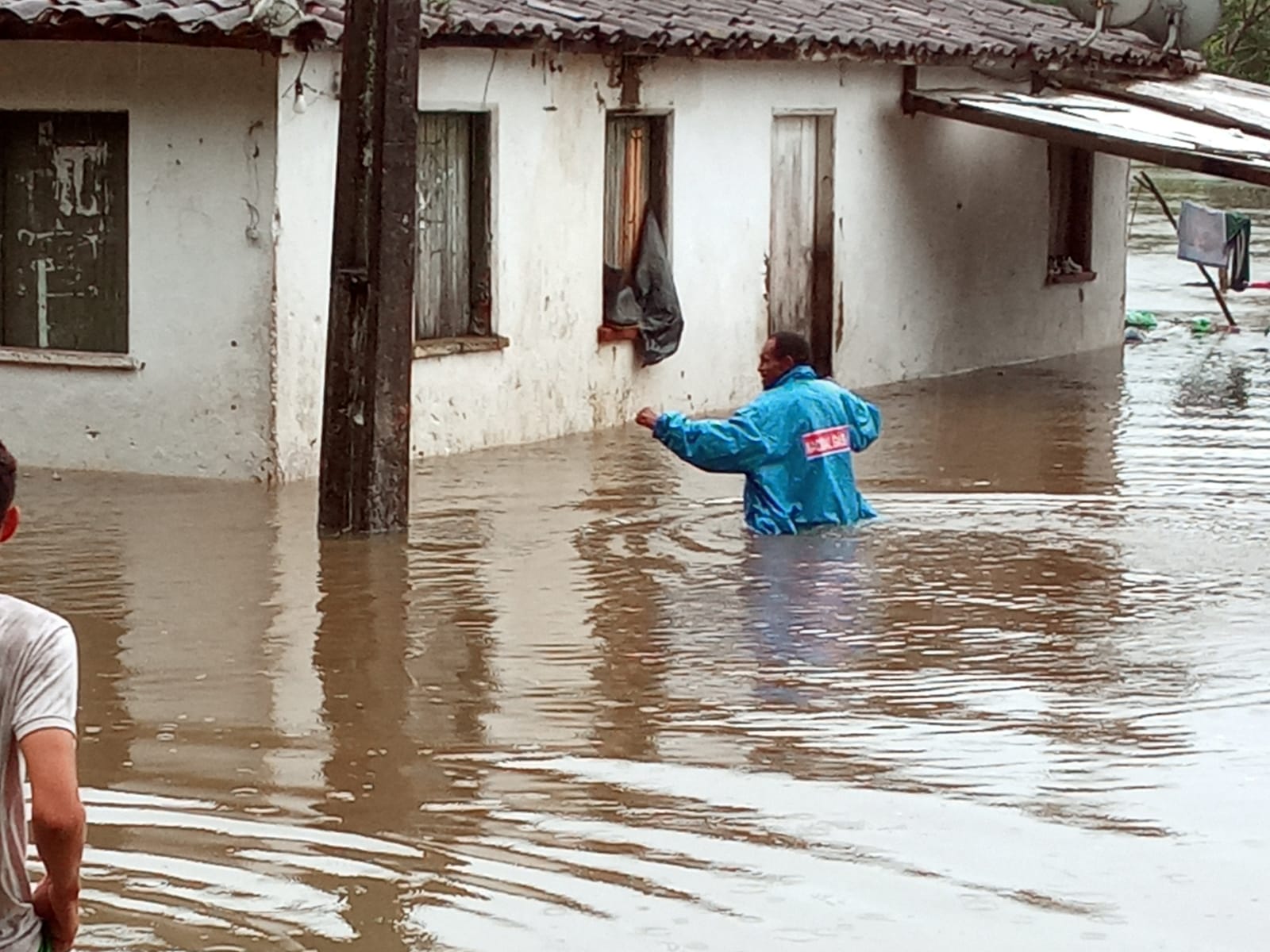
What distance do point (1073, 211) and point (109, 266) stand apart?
34.6 feet

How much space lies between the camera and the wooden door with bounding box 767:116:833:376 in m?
17.3

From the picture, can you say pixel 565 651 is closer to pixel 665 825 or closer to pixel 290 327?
pixel 665 825

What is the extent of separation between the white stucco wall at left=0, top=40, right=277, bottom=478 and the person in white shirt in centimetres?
927

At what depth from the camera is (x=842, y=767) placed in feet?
23.2

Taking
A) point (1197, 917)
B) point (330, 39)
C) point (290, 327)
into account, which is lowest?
point (1197, 917)

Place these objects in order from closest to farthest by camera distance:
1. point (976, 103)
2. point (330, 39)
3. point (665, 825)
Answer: point (665, 825), point (330, 39), point (976, 103)

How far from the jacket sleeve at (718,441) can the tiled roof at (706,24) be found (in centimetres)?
286

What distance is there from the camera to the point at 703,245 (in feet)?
54.0

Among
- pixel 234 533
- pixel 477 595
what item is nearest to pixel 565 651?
pixel 477 595

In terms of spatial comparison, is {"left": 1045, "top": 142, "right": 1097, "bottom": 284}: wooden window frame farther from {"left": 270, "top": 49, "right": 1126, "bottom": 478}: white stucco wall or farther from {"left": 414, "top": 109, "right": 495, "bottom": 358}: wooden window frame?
{"left": 414, "top": 109, "right": 495, "bottom": 358}: wooden window frame

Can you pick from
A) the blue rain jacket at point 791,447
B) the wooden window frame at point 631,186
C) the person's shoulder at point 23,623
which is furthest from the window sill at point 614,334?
the person's shoulder at point 23,623

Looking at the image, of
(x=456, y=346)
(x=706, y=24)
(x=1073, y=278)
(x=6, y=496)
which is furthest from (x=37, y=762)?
(x=1073, y=278)

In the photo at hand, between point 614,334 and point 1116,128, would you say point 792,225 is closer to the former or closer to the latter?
point 1116,128

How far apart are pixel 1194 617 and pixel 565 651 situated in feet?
7.81
